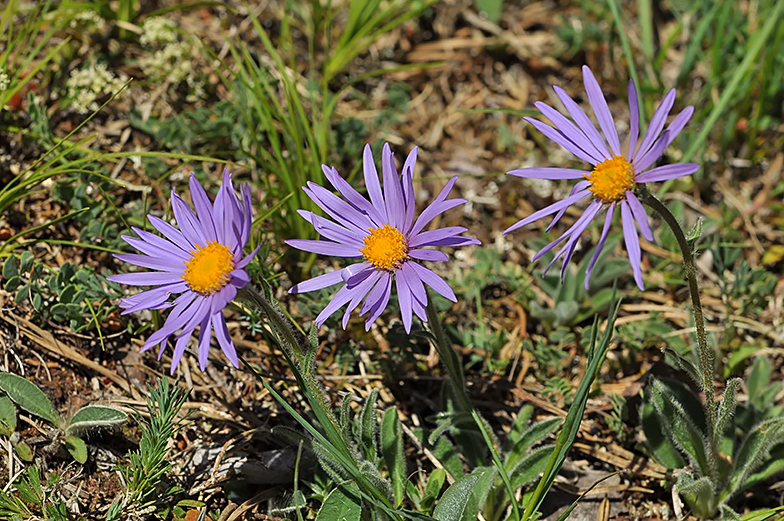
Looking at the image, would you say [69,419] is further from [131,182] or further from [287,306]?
[131,182]

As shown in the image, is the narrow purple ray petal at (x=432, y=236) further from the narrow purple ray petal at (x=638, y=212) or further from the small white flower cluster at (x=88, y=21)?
the small white flower cluster at (x=88, y=21)

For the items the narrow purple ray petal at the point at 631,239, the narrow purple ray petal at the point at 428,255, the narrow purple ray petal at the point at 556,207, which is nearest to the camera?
the narrow purple ray petal at the point at 631,239

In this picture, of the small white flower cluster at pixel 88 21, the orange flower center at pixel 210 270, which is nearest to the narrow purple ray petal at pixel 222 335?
the orange flower center at pixel 210 270

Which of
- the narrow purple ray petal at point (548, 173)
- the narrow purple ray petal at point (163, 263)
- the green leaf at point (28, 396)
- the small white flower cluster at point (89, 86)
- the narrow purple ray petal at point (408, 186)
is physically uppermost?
the small white flower cluster at point (89, 86)

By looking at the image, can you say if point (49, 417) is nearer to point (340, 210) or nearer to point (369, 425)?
point (369, 425)

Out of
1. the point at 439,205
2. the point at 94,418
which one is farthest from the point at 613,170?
the point at 94,418

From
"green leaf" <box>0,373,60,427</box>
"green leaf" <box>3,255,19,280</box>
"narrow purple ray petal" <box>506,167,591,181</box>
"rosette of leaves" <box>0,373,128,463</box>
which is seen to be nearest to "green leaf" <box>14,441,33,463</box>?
"rosette of leaves" <box>0,373,128,463</box>
